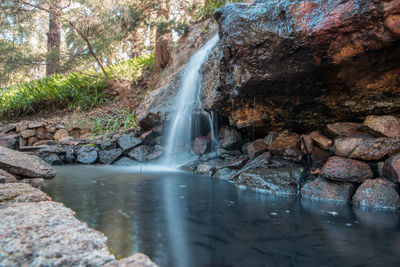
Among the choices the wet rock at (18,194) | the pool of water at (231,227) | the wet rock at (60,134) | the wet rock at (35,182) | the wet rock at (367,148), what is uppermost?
the wet rock at (60,134)

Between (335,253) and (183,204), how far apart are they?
1.70 m

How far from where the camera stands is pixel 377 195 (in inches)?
125

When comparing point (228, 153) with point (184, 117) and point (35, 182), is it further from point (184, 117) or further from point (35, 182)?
point (35, 182)

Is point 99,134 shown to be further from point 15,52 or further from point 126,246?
point 126,246

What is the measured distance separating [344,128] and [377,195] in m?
1.36

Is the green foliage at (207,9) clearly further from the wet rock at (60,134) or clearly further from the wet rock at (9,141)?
the wet rock at (9,141)

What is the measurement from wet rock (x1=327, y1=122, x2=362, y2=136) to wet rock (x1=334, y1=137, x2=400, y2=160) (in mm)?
366

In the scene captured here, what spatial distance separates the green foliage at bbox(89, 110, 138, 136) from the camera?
8.54 m

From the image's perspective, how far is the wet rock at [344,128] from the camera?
4.16 m

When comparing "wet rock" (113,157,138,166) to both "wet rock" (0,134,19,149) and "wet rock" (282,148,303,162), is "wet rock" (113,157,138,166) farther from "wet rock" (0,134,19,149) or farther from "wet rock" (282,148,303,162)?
"wet rock" (282,148,303,162)

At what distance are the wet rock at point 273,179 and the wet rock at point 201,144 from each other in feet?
6.33

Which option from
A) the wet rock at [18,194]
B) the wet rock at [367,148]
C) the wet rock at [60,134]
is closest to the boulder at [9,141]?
the wet rock at [60,134]

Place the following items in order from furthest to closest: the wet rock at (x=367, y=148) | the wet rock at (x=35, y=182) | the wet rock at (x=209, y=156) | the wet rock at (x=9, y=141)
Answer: the wet rock at (x=9, y=141) → the wet rock at (x=209, y=156) → the wet rock at (x=367, y=148) → the wet rock at (x=35, y=182)

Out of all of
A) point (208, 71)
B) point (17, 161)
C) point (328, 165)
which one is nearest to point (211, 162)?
point (208, 71)
